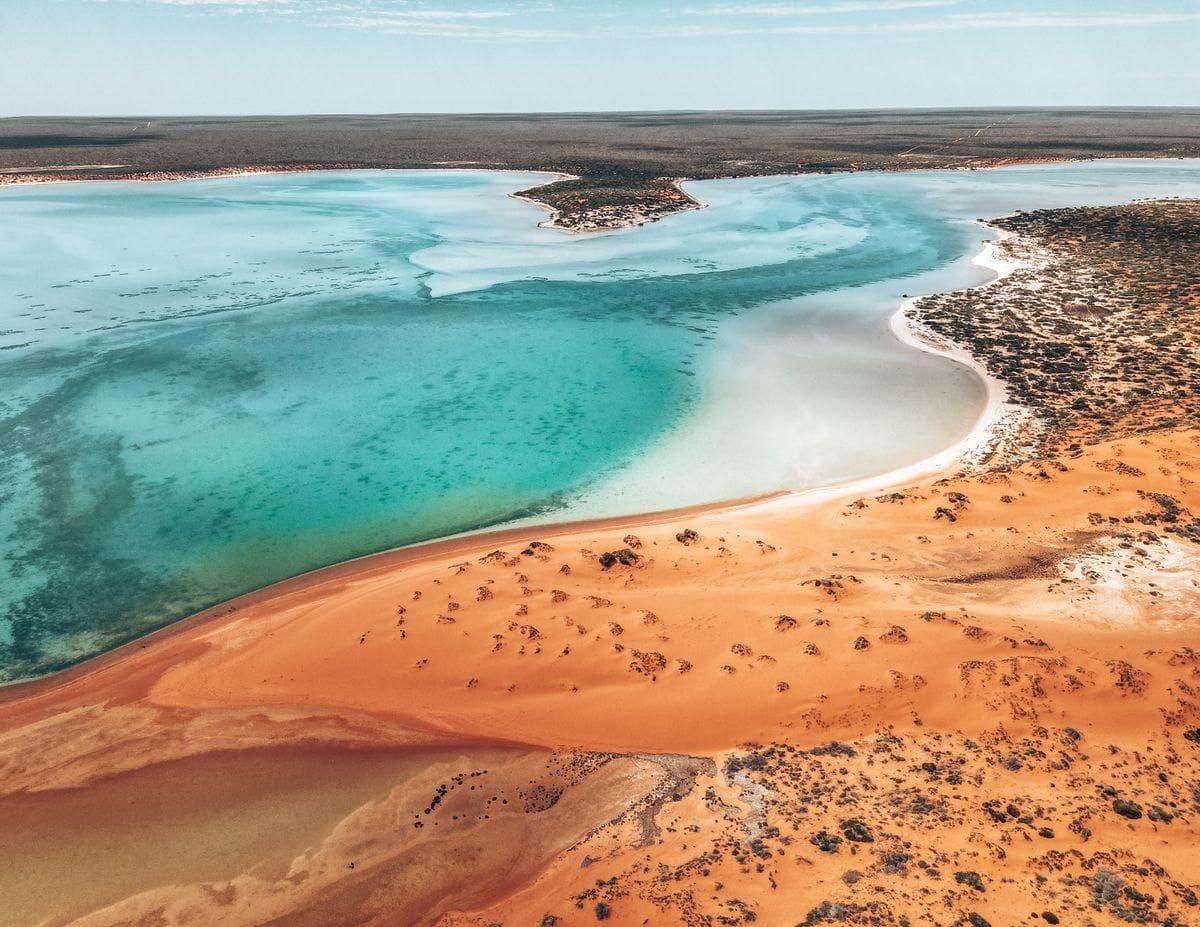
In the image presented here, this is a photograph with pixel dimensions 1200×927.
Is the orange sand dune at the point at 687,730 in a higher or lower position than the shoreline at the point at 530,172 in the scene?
lower

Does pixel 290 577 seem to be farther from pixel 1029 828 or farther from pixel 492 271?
pixel 492 271

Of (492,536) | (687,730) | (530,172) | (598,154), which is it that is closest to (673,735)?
(687,730)

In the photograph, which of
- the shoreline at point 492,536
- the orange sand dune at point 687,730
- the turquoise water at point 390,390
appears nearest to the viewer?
the orange sand dune at point 687,730

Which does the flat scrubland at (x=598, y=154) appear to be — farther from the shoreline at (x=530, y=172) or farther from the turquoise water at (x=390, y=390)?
the turquoise water at (x=390, y=390)

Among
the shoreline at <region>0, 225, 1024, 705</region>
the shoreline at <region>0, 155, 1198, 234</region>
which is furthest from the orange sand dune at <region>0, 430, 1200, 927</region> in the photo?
the shoreline at <region>0, 155, 1198, 234</region>

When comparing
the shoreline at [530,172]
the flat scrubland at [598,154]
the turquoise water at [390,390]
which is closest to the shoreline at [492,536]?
the turquoise water at [390,390]

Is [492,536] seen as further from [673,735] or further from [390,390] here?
[390,390]

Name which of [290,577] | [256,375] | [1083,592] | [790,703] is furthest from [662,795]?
[256,375]
